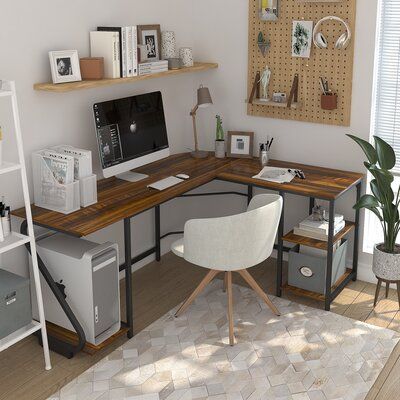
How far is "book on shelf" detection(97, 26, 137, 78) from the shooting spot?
3.67 meters

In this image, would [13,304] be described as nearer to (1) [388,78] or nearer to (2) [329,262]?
(2) [329,262]

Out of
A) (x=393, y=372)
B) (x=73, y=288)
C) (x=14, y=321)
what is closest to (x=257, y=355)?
(x=393, y=372)

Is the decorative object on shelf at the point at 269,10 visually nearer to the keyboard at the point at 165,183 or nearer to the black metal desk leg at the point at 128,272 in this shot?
the keyboard at the point at 165,183

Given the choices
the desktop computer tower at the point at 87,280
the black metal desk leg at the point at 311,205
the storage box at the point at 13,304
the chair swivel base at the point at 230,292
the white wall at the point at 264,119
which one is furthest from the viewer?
the black metal desk leg at the point at 311,205

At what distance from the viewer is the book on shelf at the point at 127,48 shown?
12.1ft

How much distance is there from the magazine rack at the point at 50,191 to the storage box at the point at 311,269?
4.51 ft

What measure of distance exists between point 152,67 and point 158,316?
57.8 inches

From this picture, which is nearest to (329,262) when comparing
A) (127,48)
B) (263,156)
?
(263,156)

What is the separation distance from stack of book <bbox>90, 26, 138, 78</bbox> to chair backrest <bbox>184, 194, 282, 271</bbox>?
981 millimetres

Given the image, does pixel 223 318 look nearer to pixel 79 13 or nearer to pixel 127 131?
pixel 127 131

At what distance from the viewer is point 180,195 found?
12.8ft

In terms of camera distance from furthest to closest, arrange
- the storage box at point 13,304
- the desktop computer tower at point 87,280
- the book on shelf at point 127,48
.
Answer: the book on shelf at point 127,48
the desktop computer tower at point 87,280
the storage box at point 13,304

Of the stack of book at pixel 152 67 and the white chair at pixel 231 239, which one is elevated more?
the stack of book at pixel 152 67

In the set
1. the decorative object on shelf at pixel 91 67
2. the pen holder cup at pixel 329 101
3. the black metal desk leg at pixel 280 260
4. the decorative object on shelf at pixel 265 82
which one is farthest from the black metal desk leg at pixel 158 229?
the pen holder cup at pixel 329 101
